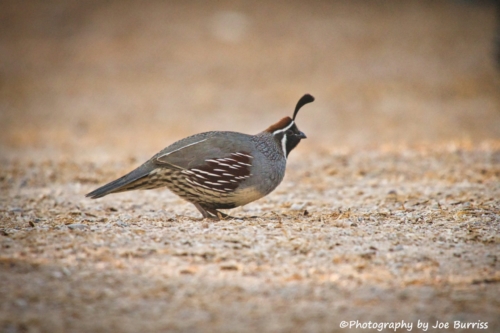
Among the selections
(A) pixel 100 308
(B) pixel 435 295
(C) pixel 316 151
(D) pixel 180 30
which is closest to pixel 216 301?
(A) pixel 100 308

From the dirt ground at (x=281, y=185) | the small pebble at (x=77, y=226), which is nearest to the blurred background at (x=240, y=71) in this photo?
the dirt ground at (x=281, y=185)

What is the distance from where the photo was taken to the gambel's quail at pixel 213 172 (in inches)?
247

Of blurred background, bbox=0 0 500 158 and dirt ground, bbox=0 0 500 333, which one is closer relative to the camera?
dirt ground, bbox=0 0 500 333

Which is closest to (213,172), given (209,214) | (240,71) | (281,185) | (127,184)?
(209,214)

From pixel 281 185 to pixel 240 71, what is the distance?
12.8 meters

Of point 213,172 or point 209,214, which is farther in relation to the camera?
point 209,214

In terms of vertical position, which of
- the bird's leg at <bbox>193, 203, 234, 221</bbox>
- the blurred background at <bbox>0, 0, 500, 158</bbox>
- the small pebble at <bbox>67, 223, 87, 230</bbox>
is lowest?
the small pebble at <bbox>67, 223, 87, 230</bbox>

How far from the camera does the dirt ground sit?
414cm

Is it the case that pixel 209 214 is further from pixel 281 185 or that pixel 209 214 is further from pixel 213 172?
pixel 281 185

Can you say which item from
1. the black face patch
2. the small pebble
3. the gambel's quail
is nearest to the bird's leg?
the gambel's quail

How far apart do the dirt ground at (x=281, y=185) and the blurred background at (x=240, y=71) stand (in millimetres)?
97

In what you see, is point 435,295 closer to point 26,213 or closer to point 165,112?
point 26,213

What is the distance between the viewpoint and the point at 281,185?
28.8 ft

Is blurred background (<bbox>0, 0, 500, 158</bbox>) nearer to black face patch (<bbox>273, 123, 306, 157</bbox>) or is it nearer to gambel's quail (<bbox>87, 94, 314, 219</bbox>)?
black face patch (<bbox>273, 123, 306, 157</bbox>)
